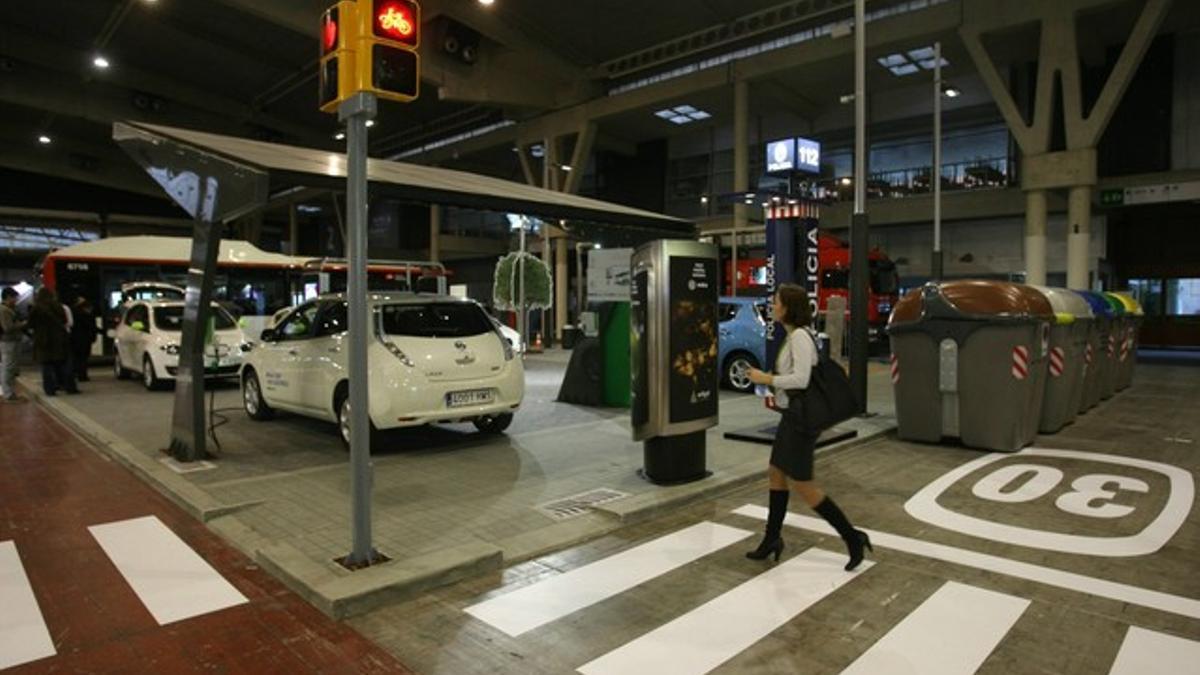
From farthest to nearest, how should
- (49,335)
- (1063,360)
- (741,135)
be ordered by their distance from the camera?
(741,135)
(49,335)
(1063,360)

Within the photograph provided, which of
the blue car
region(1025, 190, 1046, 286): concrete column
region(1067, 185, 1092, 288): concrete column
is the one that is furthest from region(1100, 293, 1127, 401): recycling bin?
region(1025, 190, 1046, 286): concrete column

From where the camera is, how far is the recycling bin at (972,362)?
8000 mm

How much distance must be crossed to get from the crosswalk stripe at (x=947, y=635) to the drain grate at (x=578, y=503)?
2471 mm

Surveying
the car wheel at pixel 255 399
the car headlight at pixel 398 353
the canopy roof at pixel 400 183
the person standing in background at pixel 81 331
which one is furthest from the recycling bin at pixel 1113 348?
the person standing in background at pixel 81 331

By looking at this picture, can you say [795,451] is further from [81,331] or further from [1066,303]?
[81,331]

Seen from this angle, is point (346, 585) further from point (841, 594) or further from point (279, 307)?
point (279, 307)

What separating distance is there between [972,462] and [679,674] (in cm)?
551

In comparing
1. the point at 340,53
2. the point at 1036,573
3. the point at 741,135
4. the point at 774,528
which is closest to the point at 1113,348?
the point at 1036,573

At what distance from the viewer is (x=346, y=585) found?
4051 mm

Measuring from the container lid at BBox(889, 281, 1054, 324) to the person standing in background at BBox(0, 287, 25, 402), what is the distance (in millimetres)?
12810

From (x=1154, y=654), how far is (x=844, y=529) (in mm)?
1528

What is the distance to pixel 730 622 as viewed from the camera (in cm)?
384

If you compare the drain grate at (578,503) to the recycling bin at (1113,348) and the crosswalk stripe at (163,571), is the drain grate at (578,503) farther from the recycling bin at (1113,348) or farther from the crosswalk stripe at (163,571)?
the recycling bin at (1113,348)

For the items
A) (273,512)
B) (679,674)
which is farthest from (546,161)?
(679,674)
